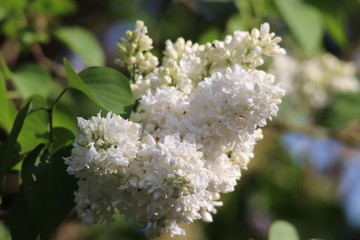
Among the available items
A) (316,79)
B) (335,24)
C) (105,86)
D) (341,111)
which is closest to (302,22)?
(335,24)

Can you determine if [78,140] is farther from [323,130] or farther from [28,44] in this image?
[323,130]

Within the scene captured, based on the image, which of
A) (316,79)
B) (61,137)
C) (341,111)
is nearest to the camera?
(61,137)

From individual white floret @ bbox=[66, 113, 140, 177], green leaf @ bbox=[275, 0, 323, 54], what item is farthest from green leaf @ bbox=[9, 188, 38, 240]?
green leaf @ bbox=[275, 0, 323, 54]

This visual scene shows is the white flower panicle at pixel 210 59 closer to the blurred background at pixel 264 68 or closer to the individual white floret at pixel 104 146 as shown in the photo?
the individual white floret at pixel 104 146

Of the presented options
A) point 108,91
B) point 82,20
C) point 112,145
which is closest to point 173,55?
point 108,91

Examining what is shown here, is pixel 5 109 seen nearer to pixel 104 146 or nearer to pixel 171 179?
pixel 104 146
